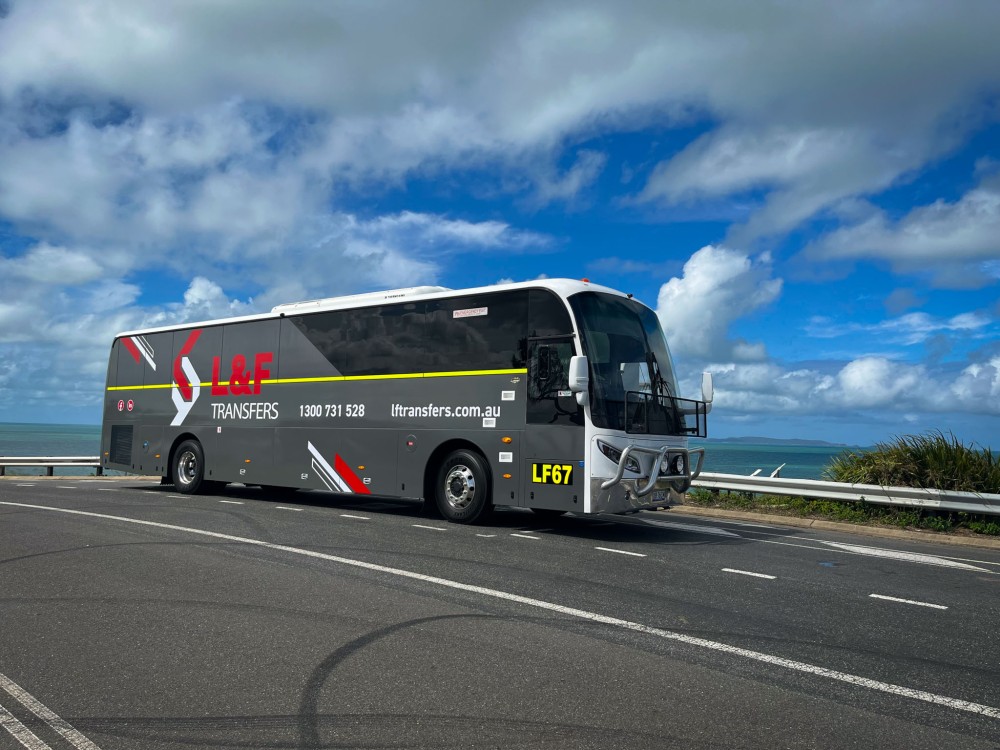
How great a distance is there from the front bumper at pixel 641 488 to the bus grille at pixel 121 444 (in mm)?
12304

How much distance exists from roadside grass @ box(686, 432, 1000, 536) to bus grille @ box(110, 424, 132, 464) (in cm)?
1306

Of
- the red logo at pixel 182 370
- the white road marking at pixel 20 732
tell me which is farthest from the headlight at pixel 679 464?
the red logo at pixel 182 370

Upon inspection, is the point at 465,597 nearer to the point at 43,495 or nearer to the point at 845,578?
the point at 845,578

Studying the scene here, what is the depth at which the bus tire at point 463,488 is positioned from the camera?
463 inches

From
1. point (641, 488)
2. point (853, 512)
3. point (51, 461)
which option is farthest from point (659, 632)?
point (51, 461)

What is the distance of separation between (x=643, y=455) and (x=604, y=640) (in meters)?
5.69

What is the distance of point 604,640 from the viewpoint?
5453 mm

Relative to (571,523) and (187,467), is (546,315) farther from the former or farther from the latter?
(187,467)

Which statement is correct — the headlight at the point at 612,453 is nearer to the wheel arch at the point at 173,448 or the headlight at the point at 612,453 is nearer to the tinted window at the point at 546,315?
the tinted window at the point at 546,315

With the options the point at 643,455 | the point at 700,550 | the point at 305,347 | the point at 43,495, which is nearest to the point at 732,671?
the point at 700,550

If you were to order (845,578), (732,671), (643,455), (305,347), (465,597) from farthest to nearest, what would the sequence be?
(305,347), (643,455), (845,578), (465,597), (732,671)

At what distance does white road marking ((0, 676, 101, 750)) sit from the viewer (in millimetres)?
3657

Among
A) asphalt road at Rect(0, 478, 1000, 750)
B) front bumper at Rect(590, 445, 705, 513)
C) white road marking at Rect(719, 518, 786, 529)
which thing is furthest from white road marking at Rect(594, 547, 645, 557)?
white road marking at Rect(719, 518, 786, 529)

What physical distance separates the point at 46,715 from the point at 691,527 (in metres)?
10.3
